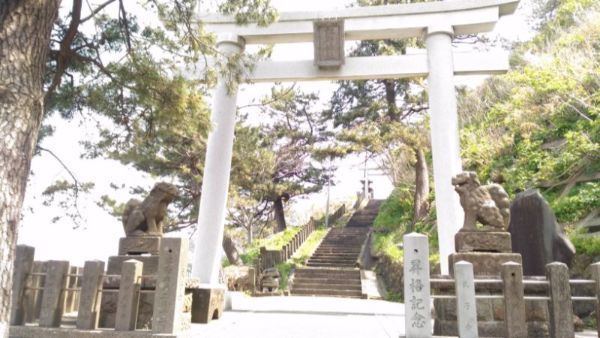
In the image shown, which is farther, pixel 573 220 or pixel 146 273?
pixel 573 220

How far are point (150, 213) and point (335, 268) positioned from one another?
1057cm

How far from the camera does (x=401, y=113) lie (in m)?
16.8

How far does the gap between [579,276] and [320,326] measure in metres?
4.81

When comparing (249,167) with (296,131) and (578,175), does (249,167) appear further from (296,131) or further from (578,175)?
(578,175)

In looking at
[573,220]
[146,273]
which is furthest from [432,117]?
[146,273]

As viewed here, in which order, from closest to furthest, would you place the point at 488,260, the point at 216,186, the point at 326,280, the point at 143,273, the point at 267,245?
the point at 488,260 → the point at 143,273 → the point at 216,186 → the point at 326,280 → the point at 267,245

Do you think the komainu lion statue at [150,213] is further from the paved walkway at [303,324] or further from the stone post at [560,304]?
the stone post at [560,304]

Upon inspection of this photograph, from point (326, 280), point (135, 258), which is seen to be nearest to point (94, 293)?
point (135, 258)

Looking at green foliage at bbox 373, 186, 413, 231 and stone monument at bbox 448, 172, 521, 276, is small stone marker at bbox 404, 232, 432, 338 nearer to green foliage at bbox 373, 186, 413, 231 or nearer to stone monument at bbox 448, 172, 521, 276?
stone monument at bbox 448, 172, 521, 276

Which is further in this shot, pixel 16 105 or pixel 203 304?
pixel 203 304

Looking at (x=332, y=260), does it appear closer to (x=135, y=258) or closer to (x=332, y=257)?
(x=332, y=257)

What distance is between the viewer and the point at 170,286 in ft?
15.9

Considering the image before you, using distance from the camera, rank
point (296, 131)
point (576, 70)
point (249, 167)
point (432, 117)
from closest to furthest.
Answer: point (432, 117) < point (576, 70) < point (249, 167) < point (296, 131)

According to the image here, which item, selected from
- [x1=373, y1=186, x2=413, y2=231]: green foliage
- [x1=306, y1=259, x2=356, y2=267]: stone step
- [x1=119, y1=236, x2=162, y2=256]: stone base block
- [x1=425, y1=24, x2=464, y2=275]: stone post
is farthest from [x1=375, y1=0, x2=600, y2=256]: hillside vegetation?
[x1=119, y1=236, x2=162, y2=256]: stone base block
